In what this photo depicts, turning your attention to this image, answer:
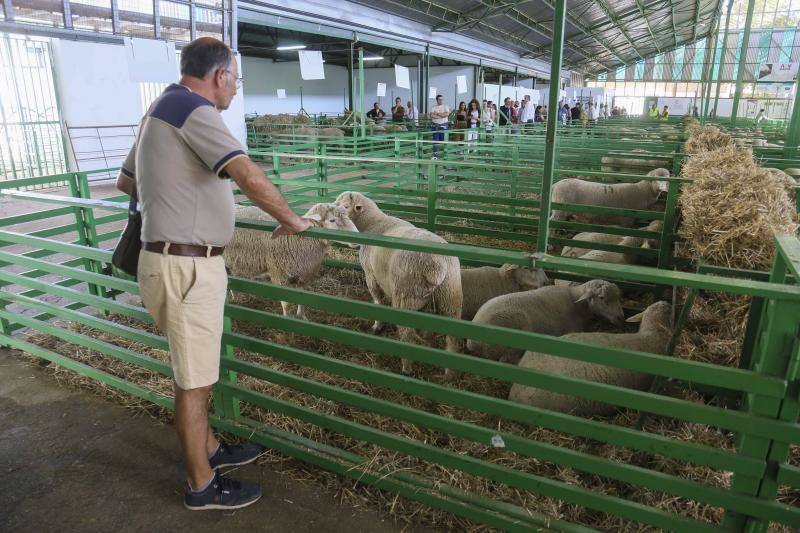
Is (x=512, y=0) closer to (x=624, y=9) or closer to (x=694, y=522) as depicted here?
(x=624, y=9)

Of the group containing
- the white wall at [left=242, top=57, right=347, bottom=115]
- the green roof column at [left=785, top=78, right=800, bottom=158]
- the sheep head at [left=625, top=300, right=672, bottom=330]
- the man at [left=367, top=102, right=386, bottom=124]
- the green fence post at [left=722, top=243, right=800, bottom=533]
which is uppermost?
the white wall at [left=242, top=57, right=347, bottom=115]

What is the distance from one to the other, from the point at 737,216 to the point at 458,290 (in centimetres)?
196

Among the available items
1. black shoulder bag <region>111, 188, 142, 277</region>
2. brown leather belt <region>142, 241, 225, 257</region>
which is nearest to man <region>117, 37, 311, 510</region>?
brown leather belt <region>142, 241, 225, 257</region>

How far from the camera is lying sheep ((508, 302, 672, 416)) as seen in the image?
10.4 ft

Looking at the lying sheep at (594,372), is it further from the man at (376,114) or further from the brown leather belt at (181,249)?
the man at (376,114)

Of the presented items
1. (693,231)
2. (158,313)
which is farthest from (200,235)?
(693,231)

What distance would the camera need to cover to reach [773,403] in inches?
68.3

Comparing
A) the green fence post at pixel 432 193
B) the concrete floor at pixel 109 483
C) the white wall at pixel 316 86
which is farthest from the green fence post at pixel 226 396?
the white wall at pixel 316 86

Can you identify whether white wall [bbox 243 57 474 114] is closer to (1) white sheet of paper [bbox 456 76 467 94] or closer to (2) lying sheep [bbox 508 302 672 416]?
(1) white sheet of paper [bbox 456 76 467 94]

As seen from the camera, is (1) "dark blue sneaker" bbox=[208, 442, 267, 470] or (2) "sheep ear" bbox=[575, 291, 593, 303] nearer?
(1) "dark blue sneaker" bbox=[208, 442, 267, 470]

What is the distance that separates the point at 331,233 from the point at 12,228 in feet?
25.9

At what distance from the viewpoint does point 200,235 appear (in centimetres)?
217

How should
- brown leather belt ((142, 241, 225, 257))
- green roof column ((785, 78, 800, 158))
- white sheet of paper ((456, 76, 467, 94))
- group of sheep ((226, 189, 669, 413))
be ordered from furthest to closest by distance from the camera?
1. white sheet of paper ((456, 76, 467, 94))
2. green roof column ((785, 78, 800, 158))
3. group of sheep ((226, 189, 669, 413))
4. brown leather belt ((142, 241, 225, 257))

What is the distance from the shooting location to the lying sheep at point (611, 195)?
705 cm
